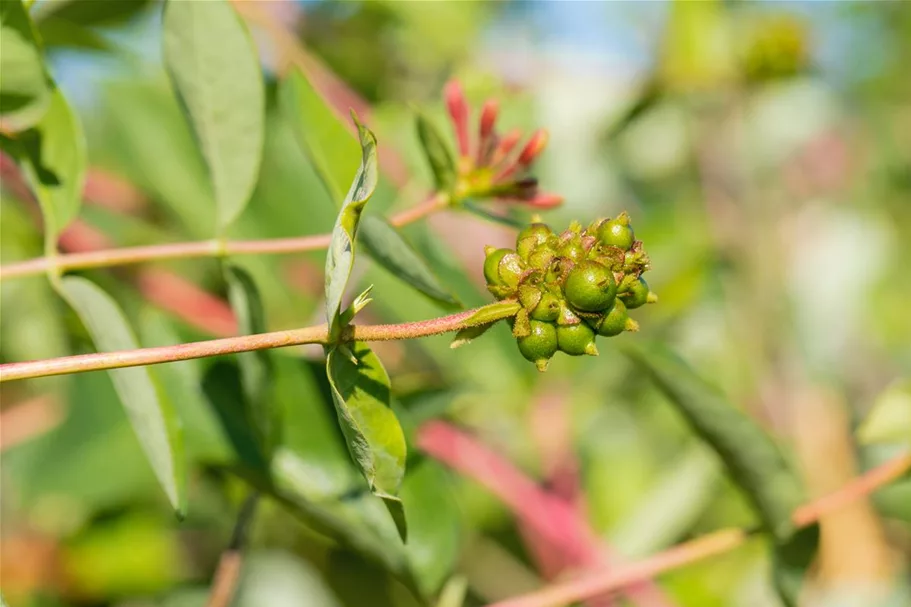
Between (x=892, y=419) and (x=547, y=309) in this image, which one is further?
(x=892, y=419)

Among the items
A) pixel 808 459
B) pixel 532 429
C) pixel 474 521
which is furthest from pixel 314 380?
pixel 808 459

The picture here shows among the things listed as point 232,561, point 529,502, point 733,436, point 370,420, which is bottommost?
point 529,502

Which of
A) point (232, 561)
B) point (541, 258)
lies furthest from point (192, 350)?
point (232, 561)

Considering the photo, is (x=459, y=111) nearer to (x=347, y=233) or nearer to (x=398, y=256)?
(x=398, y=256)

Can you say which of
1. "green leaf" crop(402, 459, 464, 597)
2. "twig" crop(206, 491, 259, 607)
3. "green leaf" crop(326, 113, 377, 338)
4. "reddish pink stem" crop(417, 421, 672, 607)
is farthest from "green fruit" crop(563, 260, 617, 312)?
"reddish pink stem" crop(417, 421, 672, 607)

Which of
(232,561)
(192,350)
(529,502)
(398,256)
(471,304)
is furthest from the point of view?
(529,502)

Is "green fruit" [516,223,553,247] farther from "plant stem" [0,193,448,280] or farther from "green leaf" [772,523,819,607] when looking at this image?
"green leaf" [772,523,819,607]

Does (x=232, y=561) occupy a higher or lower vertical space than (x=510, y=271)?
lower

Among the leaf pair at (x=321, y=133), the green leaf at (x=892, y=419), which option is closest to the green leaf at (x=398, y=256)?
the leaf pair at (x=321, y=133)
